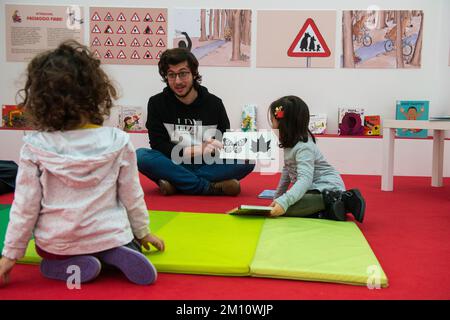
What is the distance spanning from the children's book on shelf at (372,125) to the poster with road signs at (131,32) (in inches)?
75.2

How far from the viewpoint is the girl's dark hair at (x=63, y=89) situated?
1.30 metres

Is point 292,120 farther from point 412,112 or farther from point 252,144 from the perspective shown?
point 412,112

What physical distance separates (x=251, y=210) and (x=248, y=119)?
7.72ft

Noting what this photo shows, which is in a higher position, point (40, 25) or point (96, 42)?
point (40, 25)

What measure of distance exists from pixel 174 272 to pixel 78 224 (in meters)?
0.33

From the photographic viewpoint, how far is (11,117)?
457 cm

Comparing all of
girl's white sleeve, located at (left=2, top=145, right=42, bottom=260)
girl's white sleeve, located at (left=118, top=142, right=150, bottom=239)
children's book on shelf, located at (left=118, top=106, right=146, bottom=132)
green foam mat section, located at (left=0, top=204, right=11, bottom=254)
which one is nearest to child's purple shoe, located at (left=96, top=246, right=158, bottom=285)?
girl's white sleeve, located at (left=118, top=142, right=150, bottom=239)

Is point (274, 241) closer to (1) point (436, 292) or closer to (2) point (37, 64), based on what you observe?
(1) point (436, 292)

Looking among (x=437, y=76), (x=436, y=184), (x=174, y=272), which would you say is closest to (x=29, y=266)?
(x=174, y=272)

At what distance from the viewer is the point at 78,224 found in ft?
4.32

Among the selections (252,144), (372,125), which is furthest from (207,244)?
(372,125)

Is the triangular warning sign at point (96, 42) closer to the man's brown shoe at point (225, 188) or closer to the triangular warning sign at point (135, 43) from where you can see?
the triangular warning sign at point (135, 43)

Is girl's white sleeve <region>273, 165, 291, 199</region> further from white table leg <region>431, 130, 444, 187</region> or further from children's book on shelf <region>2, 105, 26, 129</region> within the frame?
children's book on shelf <region>2, 105, 26, 129</region>

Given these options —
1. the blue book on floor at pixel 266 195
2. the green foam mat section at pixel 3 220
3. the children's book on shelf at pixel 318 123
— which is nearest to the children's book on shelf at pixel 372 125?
the children's book on shelf at pixel 318 123
